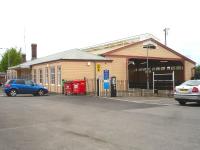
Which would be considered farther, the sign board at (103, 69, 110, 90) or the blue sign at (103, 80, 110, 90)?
the blue sign at (103, 80, 110, 90)

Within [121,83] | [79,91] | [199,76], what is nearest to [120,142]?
[79,91]

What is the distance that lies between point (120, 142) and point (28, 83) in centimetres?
2395

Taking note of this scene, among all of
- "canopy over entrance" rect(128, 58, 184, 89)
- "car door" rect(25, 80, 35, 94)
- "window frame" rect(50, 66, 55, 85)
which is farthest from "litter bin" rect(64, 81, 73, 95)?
"canopy over entrance" rect(128, 58, 184, 89)

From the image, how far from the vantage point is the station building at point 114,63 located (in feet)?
113

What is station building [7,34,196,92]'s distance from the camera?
3447 cm

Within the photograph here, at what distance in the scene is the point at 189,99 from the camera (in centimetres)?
1850

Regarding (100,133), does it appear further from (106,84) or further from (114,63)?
(114,63)

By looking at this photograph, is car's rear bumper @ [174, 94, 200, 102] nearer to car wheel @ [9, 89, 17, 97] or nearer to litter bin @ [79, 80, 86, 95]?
litter bin @ [79, 80, 86, 95]

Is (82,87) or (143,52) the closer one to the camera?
(82,87)

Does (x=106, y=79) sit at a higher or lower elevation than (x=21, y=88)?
higher

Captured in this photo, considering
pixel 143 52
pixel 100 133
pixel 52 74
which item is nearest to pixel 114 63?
pixel 143 52

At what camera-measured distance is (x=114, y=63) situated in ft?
124

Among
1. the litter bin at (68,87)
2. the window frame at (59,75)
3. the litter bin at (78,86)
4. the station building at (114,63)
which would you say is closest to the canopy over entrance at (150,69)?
the station building at (114,63)

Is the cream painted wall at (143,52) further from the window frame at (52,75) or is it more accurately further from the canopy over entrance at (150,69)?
the window frame at (52,75)
